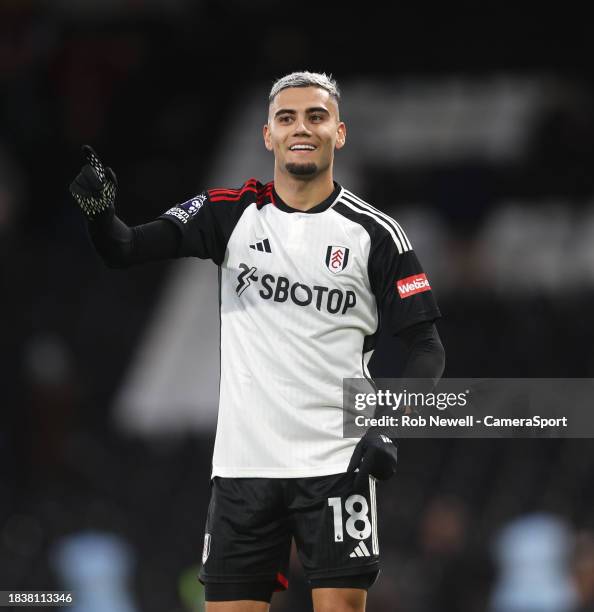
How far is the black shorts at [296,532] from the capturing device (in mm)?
3859

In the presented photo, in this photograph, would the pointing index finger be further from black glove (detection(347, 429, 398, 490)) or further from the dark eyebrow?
black glove (detection(347, 429, 398, 490))

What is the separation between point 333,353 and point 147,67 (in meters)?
9.97

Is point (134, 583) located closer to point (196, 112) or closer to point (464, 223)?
point (464, 223)

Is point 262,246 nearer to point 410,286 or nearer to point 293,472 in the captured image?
point 410,286

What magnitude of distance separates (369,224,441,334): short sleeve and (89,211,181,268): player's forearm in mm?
593

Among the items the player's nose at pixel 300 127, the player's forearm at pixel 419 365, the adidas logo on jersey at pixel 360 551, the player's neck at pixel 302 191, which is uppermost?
the player's nose at pixel 300 127

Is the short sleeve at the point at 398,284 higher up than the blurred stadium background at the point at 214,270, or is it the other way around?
the blurred stadium background at the point at 214,270

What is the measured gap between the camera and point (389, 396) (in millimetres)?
3998

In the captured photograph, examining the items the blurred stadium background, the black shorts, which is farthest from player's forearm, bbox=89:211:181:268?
the blurred stadium background

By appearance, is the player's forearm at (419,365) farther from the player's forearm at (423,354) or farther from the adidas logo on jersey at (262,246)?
the adidas logo on jersey at (262,246)

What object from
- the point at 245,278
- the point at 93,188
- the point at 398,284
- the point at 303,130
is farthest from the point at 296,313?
the point at 93,188

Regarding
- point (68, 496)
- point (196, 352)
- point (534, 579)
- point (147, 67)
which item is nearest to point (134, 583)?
point (68, 496)

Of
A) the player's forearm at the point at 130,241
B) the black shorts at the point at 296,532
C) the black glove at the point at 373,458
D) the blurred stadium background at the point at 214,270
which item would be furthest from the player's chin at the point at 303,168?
the blurred stadium background at the point at 214,270

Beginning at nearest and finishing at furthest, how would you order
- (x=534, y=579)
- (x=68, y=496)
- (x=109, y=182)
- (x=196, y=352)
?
(x=109, y=182) → (x=534, y=579) → (x=68, y=496) → (x=196, y=352)
